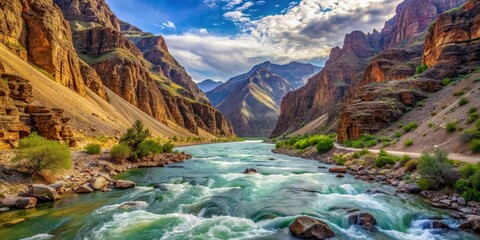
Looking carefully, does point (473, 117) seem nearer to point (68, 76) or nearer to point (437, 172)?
point (437, 172)

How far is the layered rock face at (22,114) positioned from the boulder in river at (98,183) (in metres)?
9.10

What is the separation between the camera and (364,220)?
513 inches

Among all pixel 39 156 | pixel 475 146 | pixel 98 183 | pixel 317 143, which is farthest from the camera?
pixel 317 143

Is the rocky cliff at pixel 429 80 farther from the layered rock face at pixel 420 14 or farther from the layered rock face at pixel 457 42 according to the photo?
the layered rock face at pixel 420 14

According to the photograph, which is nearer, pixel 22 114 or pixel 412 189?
pixel 412 189

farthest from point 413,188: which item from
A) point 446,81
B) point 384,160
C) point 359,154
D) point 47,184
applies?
point 446,81

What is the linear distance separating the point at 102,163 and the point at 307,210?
22388 mm

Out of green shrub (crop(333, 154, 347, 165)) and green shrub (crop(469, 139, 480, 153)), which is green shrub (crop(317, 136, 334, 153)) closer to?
green shrub (crop(333, 154, 347, 165))

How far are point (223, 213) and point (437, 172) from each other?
14311mm

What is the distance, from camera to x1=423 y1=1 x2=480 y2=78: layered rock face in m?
51.7

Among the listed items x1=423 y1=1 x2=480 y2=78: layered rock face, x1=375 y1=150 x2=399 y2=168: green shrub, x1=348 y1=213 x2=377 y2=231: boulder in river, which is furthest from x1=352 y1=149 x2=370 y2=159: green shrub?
x1=423 y1=1 x2=480 y2=78: layered rock face

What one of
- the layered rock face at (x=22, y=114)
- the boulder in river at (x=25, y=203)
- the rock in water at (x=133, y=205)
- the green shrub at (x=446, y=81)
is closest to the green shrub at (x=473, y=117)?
the green shrub at (x=446, y=81)

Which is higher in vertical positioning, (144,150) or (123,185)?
(144,150)

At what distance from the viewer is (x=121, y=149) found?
107 ft
